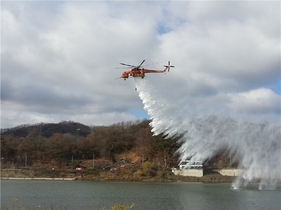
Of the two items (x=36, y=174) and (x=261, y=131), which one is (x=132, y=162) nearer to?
(x=36, y=174)

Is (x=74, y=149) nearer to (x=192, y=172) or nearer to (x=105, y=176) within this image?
(x=105, y=176)

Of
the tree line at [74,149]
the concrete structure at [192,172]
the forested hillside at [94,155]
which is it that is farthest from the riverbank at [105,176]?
the tree line at [74,149]

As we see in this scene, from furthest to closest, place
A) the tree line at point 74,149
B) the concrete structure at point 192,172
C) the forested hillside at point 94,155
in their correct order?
the tree line at point 74,149 → the forested hillside at point 94,155 → the concrete structure at point 192,172

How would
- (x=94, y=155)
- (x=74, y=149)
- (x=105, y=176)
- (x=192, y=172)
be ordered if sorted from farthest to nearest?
(x=94, y=155) → (x=74, y=149) → (x=105, y=176) → (x=192, y=172)

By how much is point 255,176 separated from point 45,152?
310 feet

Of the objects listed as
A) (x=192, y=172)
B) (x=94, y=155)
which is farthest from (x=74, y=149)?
(x=192, y=172)

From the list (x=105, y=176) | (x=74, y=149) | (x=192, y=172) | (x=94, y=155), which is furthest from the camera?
(x=94, y=155)

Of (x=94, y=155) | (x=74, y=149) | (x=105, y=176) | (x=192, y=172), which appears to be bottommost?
(x=105, y=176)

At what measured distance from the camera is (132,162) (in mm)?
133125

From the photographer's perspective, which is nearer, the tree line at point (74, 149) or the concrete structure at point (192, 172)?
the concrete structure at point (192, 172)

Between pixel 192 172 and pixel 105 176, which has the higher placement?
pixel 192 172

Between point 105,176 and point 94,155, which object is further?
point 94,155

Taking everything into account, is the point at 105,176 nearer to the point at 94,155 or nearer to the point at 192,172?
the point at 192,172

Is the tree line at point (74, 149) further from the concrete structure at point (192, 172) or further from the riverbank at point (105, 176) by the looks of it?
the concrete structure at point (192, 172)
